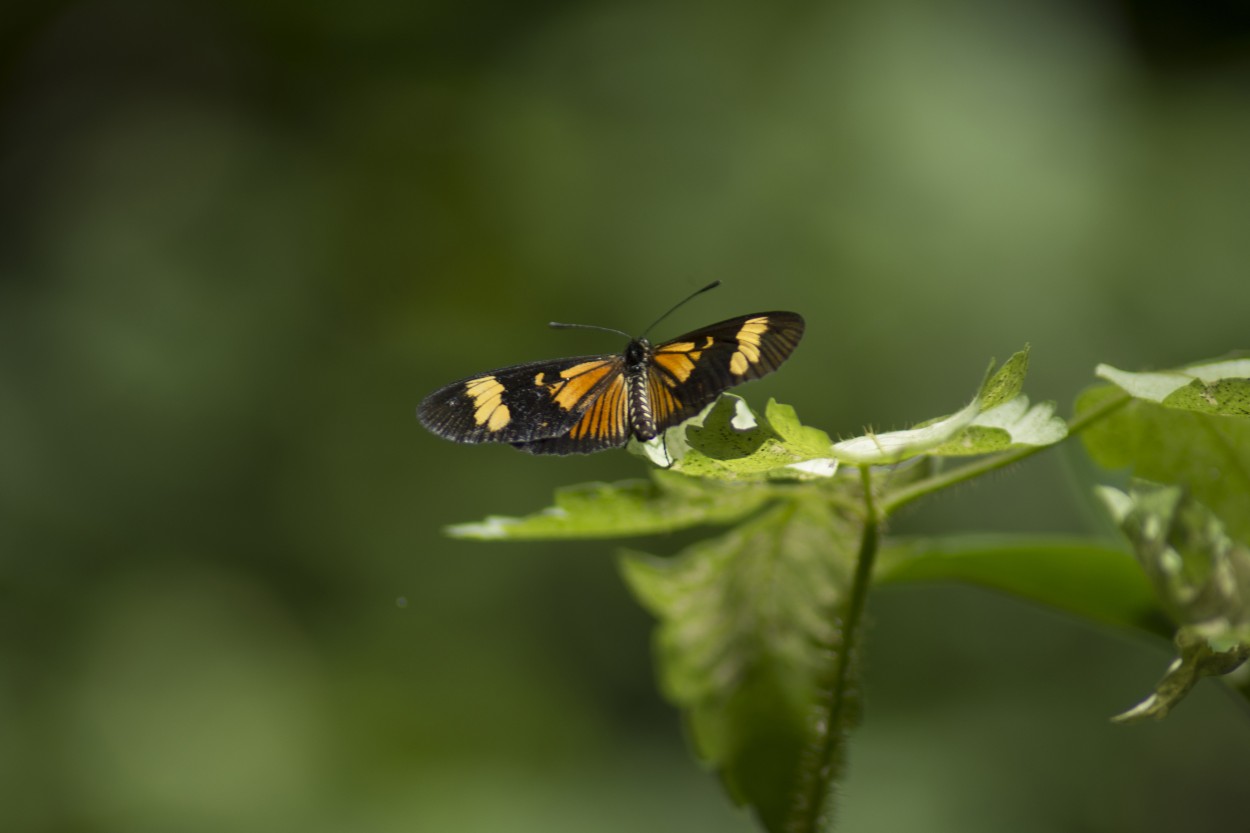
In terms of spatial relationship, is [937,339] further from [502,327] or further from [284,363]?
[284,363]

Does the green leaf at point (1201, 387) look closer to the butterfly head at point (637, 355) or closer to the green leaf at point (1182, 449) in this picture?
the green leaf at point (1182, 449)

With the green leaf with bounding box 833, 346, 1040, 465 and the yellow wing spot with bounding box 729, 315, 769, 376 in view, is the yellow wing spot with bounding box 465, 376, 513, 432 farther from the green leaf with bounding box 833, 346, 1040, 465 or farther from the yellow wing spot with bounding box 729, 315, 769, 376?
the green leaf with bounding box 833, 346, 1040, 465

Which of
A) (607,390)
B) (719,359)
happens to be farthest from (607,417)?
(719,359)

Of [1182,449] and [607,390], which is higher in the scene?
[607,390]

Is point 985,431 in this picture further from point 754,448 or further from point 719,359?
point 719,359

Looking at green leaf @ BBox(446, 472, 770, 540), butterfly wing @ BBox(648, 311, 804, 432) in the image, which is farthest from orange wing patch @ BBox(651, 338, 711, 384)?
green leaf @ BBox(446, 472, 770, 540)

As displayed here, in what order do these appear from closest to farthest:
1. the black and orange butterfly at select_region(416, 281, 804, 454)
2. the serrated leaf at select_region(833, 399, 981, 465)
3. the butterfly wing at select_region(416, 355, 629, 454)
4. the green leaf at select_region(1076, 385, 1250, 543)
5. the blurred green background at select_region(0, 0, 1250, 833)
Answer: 1. the serrated leaf at select_region(833, 399, 981, 465)
2. the green leaf at select_region(1076, 385, 1250, 543)
3. the black and orange butterfly at select_region(416, 281, 804, 454)
4. the butterfly wing at select_region(416, 355, 629, 454)
5. the blurred green background at select_region(0, 0, 1250, 833)
